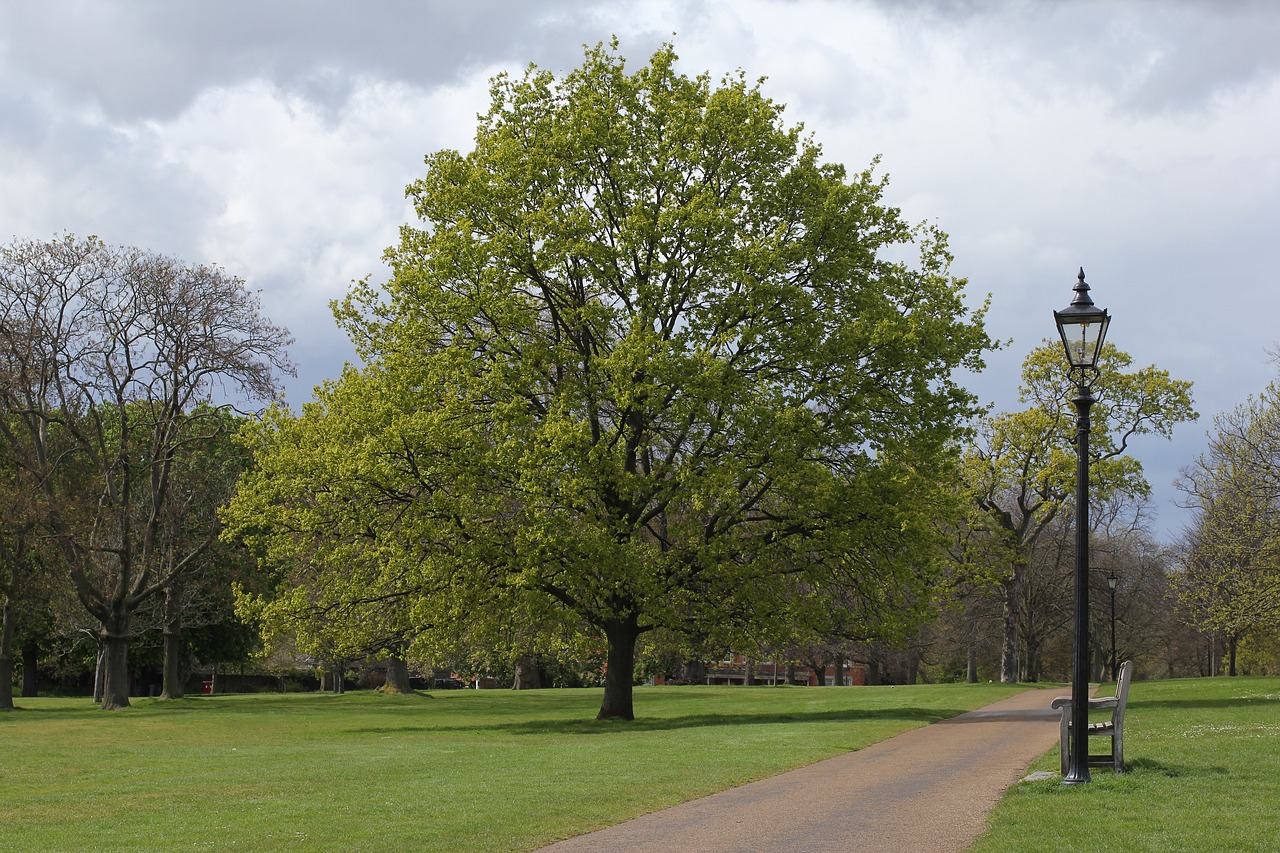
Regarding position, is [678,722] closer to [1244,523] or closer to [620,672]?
[620,672]

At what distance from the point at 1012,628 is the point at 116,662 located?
111ft

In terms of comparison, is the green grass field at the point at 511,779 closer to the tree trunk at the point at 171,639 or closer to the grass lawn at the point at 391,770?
the grass lawn at the point at 391,770

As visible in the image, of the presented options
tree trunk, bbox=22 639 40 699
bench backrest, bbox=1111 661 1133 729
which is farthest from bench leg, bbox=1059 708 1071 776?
tree trunk, bbox=22 639 40 699

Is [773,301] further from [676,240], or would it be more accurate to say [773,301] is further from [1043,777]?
[1043,777]

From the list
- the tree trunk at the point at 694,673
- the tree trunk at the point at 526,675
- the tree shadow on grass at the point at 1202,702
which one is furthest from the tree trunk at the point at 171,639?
the tree shadow on grass at the point at 1202,702

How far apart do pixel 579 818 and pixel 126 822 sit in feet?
14.8

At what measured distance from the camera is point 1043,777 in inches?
564

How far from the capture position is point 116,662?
4266 centimetres

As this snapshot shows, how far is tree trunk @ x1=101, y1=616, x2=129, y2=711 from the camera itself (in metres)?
42.0

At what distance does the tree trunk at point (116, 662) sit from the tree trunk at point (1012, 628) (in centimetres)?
3299

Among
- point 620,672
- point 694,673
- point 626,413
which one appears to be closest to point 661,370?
point 626,413

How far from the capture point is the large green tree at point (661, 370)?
86.3ft

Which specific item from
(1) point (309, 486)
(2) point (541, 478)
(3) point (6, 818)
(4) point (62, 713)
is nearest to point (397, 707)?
(4) point (62, 713)

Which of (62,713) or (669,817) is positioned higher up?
(669,817)
